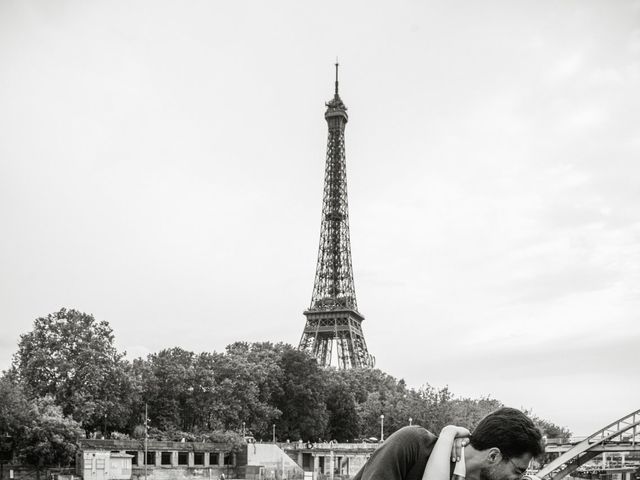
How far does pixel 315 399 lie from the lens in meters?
76.3

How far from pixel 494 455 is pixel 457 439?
187mm

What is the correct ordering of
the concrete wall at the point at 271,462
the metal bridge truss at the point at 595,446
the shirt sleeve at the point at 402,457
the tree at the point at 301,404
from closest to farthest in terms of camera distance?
1. the shirt sleeve at the point at 402,457
2. the metal bridge truss at the point at 595,446
3. the concrete wall at the point at 271,462
4. the tree at the point at 301,404

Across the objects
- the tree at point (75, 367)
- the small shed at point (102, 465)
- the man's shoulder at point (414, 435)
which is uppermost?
the tree at point (75, 367)

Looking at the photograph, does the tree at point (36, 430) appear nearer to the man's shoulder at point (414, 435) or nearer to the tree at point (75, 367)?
the tree at point (75, 367)

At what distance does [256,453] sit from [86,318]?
56.1 ft

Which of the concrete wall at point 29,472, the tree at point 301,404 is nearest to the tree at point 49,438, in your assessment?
the concrete wall at point 29,472

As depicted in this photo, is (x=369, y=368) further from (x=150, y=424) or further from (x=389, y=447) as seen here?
(x=389, y=447)

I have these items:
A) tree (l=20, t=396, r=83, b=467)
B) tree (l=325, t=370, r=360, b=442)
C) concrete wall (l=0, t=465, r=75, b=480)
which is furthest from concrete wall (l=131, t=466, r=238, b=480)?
tree (l=325, t=370, r=360, b=442)

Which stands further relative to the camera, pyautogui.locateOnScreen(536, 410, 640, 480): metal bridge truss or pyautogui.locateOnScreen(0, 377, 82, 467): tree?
pyautogui.locateOnScreen(0, 377, 82, 467): tree

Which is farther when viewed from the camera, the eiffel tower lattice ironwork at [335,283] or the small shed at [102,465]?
the eiffel tower lattice ironwork at [335,283]

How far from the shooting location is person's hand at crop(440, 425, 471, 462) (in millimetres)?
3641

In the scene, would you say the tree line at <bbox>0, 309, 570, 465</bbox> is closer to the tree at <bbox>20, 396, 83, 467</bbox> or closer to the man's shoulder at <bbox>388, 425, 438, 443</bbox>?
the tree at <bbox>20, 396, 83, 467</bbox>

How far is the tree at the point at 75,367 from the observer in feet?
188

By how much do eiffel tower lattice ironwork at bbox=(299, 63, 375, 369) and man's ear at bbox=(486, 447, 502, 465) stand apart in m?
96.3
